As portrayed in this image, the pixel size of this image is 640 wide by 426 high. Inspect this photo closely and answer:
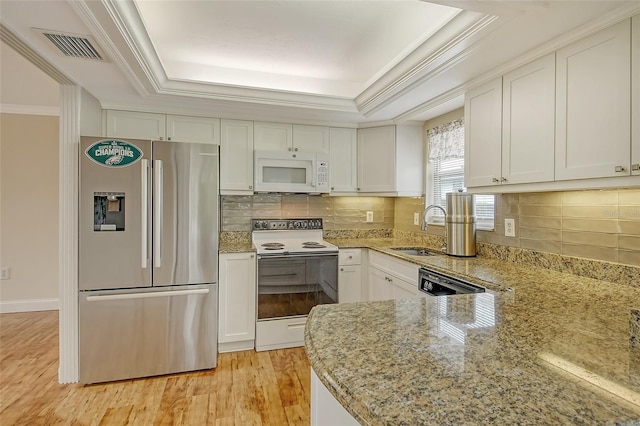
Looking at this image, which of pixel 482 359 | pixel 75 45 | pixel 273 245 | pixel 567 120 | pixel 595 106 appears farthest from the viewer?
pixel 273 245

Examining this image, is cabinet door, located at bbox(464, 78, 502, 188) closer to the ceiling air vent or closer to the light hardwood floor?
the light hardwood floor

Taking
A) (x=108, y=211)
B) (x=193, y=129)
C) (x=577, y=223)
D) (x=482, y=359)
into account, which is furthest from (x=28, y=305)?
(x=577, y=223)

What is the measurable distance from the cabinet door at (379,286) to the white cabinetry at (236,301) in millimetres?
1086

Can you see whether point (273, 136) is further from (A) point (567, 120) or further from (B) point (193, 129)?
(A) point (567, 120)

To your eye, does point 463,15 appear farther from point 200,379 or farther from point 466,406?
point 200,379

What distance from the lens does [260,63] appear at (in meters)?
2.69

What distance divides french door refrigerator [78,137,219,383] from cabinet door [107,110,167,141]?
61 cm

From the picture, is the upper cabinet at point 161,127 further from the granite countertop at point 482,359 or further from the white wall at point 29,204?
the granite countertop at point 482,359

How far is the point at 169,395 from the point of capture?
2215 mm

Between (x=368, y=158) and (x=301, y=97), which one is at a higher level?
(x=301, y=97)

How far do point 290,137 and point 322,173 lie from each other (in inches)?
19.2

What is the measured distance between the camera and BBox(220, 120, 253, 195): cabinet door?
10.1 ft

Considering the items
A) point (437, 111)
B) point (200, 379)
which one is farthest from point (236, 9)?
point (200, 379)

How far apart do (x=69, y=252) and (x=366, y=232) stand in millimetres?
2720
